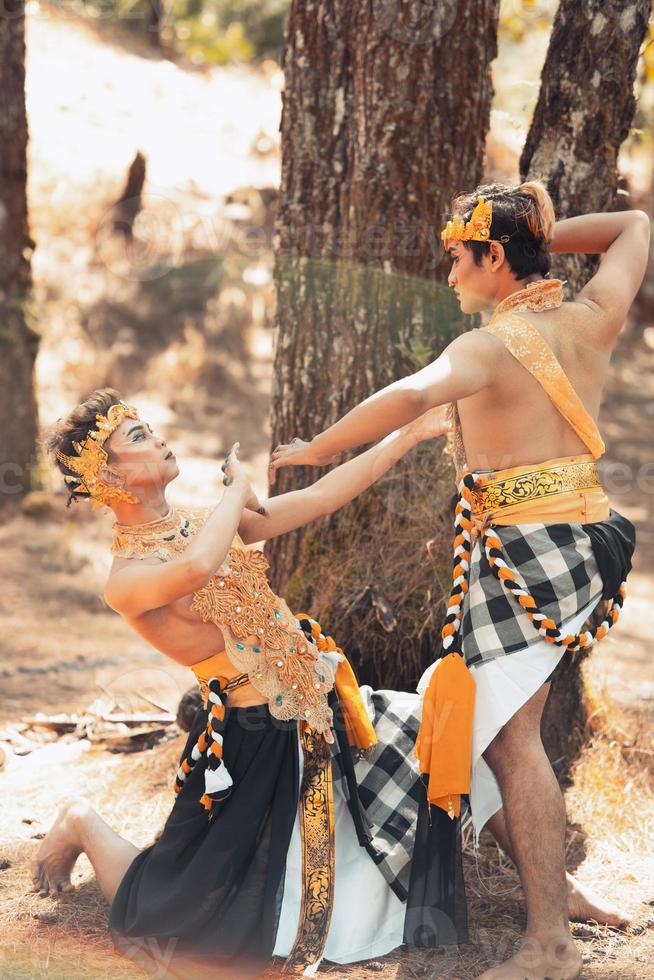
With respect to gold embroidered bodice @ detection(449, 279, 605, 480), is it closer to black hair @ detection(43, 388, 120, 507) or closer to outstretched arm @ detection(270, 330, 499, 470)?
outstretched arm @ detection(270, 330, 499, 470)

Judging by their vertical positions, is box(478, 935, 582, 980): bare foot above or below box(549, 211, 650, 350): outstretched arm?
below

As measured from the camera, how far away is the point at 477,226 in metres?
2.60

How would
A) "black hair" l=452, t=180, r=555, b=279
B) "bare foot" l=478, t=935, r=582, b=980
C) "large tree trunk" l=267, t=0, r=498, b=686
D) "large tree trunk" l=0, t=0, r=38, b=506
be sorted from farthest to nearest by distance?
1. "large tree trunk" l=0, t=0, r=38, b=506
2. "large tree trunk" l=267, t=0, r=498, b=686
3. "black hair" l=452, t=180, r=555, b=279
4. "bare foot" l=478, t=935, r=582, b=980

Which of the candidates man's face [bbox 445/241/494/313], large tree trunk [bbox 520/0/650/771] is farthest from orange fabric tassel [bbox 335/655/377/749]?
large tree trunk [bbox 520/0/650/771]

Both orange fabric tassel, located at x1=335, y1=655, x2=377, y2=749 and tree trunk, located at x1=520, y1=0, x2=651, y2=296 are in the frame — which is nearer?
orange fabric tassel, located at x1=335, y1=655, x2=377, y2=749

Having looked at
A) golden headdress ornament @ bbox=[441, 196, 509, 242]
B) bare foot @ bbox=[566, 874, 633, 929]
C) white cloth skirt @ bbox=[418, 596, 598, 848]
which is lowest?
bare foot @ bbox=[566, 874, 633, 929]

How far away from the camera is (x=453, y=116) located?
3596 millimetres

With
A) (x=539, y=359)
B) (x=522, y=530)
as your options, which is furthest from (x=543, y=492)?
(x=539, y=359)

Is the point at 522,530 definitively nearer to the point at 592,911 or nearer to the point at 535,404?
the point at 535,404

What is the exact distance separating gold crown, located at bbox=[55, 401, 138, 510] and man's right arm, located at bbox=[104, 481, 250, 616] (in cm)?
19

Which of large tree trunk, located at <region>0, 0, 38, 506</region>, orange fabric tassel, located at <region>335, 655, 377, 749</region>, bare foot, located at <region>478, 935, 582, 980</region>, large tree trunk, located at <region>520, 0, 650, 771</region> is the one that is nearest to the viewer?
bare foot, located at <region>478, 935, 582, 980</region>

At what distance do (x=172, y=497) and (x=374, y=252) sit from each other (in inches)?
182

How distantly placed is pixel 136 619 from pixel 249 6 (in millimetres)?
13508

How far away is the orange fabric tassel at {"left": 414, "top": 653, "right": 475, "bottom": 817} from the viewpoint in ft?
8.49
